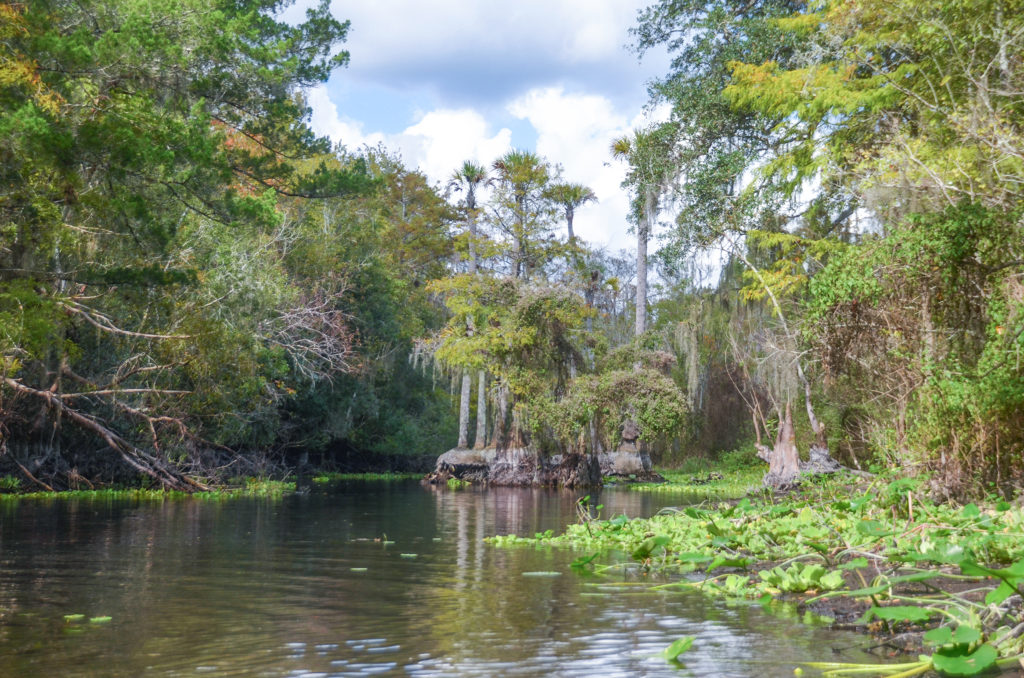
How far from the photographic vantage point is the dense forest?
1109 centimetres

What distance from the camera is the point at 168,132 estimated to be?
17.4m

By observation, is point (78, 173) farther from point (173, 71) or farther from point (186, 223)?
point (186, 223)

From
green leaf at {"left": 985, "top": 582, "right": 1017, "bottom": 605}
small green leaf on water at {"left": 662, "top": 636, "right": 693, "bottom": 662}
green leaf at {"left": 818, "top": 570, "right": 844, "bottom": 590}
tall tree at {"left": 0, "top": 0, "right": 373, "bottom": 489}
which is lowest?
small green leaf on water at {"left": 662, "top": 636, "right": 693, "bottom": 662}

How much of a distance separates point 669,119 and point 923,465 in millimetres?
17619

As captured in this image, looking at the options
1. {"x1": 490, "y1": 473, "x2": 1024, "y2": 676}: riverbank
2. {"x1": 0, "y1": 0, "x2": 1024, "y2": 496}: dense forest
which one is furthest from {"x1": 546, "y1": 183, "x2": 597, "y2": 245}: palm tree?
{"x1": 490, "y1": 473, "x2": 1024, "y2": 676}: riverbank

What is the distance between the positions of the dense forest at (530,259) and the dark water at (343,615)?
518cm

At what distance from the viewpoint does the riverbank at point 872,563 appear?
444 centimetres

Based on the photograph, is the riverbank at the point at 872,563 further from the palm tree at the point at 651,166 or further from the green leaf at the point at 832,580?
the palm tree at the point at 651,166

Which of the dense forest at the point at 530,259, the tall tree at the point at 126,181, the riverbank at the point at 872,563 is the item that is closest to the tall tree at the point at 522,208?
the dense forest at the point at 530,259

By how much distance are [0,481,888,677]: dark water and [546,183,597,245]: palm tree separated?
27.3m

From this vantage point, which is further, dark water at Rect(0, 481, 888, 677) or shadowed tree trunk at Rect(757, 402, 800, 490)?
shadowed tree trunk at Rect(757, 402, 800, 490)

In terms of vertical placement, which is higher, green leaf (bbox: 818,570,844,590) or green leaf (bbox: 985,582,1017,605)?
green leaf (bbox: 985,582,1017,605)

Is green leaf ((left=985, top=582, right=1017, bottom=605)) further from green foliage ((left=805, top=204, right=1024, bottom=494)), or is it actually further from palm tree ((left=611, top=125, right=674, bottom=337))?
palm tree ((left=611, top=125, right=674, bottom=337))

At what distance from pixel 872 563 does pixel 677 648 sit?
3525 mm
